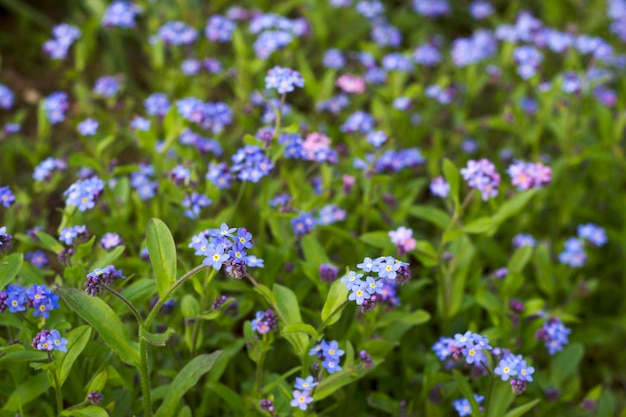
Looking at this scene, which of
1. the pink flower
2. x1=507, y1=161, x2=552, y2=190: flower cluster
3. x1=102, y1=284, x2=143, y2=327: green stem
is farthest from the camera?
the pink flower

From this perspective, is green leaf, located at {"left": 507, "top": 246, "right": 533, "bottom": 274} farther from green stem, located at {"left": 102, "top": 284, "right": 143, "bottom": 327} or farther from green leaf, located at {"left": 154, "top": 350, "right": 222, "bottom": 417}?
green stem, located at {"left": 102, "top": 284, "right": 143, "bottom": 327}

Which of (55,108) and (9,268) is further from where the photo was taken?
(55,108)

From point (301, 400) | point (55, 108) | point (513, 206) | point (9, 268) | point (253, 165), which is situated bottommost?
point (301, 400)

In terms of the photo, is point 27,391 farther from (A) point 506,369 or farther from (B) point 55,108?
(B) point 55,108

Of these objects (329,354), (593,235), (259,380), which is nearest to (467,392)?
(329,354)

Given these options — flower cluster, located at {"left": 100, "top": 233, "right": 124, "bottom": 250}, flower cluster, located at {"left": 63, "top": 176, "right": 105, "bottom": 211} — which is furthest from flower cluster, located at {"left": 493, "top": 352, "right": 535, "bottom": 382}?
flower cluster, located at {"left": 63, "top": 176, "right": 105, "bottom": 211}

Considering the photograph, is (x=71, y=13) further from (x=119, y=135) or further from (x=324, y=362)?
(x=324, y=362)

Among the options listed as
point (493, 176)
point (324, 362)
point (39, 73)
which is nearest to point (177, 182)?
point (324, 362)

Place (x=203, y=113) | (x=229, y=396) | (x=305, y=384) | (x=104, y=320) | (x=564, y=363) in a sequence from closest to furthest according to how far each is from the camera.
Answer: (x=104, y=320) < (x=305, y=384) < (x=229, y=396) < (x=564, y=363) < (x=203, y=113)
